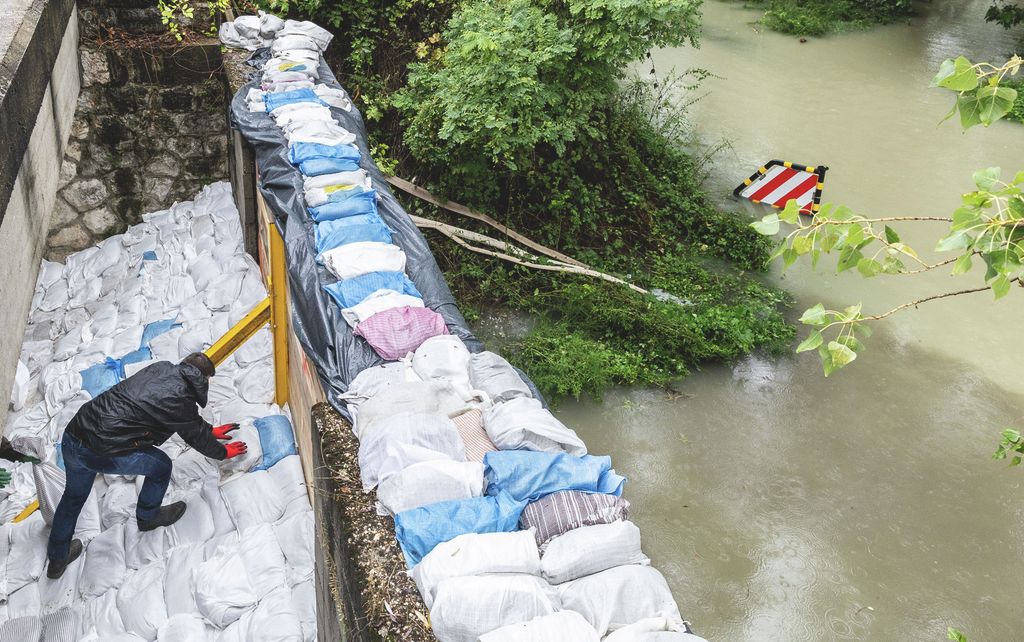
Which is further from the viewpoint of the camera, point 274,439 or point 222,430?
point 274,439

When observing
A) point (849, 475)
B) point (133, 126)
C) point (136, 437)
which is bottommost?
point (849, 475)

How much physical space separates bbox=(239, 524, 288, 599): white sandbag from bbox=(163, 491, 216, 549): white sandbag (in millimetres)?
241

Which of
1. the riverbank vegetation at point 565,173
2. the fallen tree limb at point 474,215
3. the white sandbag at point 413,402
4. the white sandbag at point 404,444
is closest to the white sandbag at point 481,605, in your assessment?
the white sandbag at point 404,444

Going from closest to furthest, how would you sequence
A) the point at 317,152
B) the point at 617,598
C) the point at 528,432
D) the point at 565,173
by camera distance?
1. the point at 617,598
2. the point at 528,432
3. the point at 317,152
4. the point at 565,173

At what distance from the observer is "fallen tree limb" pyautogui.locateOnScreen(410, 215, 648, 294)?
5715 mm

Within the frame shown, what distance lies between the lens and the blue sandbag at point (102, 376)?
4578 millimetres

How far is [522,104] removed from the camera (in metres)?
5.30

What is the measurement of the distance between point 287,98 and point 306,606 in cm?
324

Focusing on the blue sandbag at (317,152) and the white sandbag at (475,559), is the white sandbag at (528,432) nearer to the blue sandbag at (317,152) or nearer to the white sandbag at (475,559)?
the white sandbag at (475,559)

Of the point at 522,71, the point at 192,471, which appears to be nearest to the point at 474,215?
the point at 522,71

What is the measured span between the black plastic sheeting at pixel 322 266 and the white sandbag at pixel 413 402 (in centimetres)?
19

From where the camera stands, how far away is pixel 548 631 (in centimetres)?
201

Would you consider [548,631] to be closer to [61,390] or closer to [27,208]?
[27,208]

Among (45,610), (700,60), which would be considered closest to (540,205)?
(45,610)
